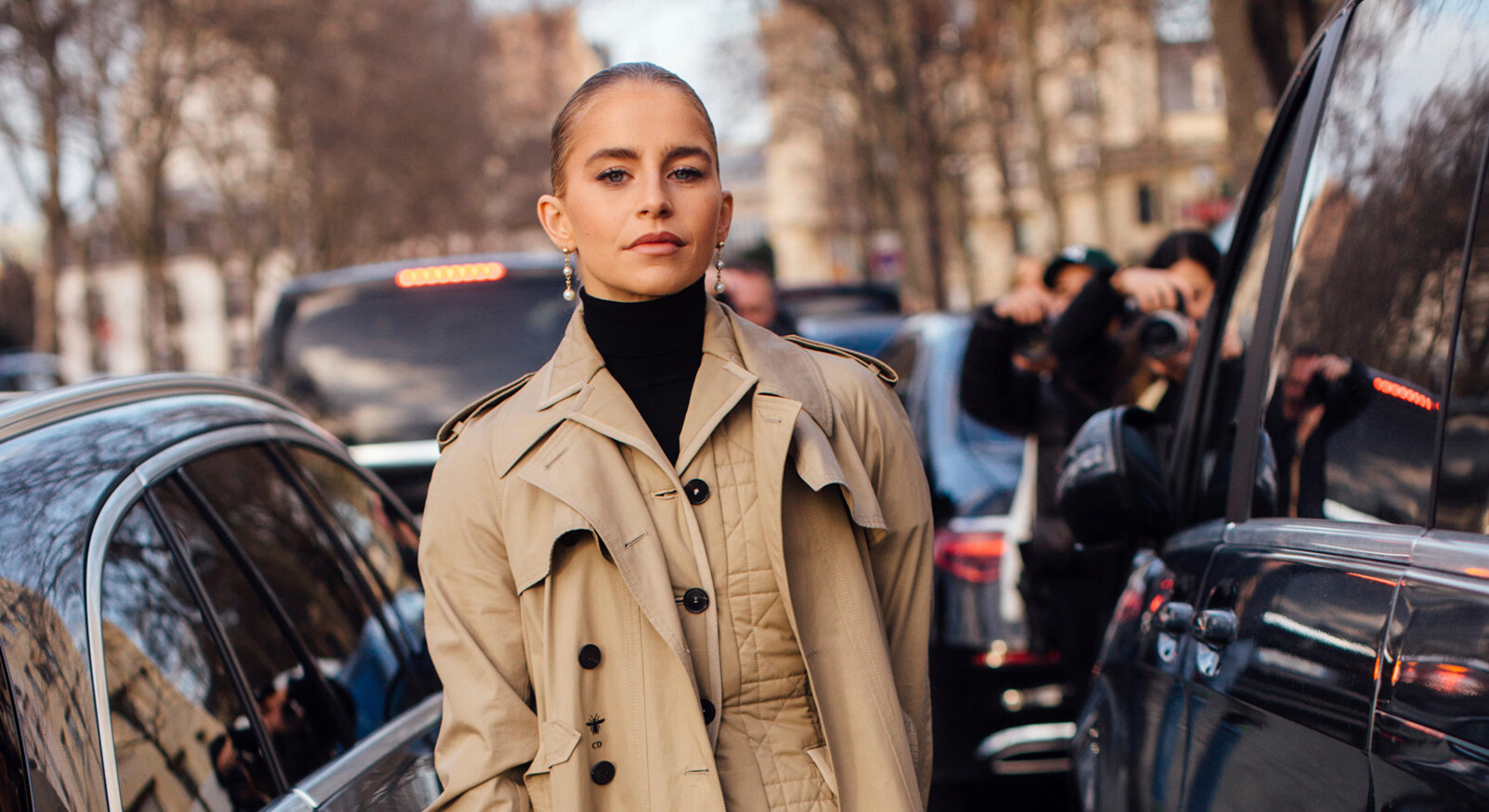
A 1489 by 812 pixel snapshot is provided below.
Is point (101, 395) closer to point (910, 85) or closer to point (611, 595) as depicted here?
point (611, 595)

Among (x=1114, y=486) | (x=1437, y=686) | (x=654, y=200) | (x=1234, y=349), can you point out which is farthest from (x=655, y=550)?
(x=1234, y=349)

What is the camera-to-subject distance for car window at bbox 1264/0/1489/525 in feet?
5.76

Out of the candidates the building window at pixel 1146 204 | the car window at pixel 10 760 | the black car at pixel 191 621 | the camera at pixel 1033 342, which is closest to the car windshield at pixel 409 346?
the camera at pixel 1033 342

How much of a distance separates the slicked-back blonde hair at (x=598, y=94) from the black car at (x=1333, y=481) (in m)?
0.94

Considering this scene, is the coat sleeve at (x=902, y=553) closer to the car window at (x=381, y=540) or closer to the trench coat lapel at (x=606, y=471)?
the trench coat lapel at (x=606, y=471)

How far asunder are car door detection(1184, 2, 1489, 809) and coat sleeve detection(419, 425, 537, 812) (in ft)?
3.23

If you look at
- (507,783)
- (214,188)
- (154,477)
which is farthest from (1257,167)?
(214,188)

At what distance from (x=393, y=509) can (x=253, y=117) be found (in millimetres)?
34610

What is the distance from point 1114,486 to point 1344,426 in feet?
2.30

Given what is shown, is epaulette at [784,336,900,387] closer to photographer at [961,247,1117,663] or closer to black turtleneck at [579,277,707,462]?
black turtleneck at [579,277,707,462]

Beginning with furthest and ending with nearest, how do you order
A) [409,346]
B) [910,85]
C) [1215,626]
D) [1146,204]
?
1. [1146,204]
2. [910,85]
3. [409,346]
4. [1215,626]

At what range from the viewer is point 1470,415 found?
1.66m

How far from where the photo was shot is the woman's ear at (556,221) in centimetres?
215

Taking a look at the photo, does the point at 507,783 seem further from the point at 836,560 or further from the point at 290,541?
the point at 290,541
